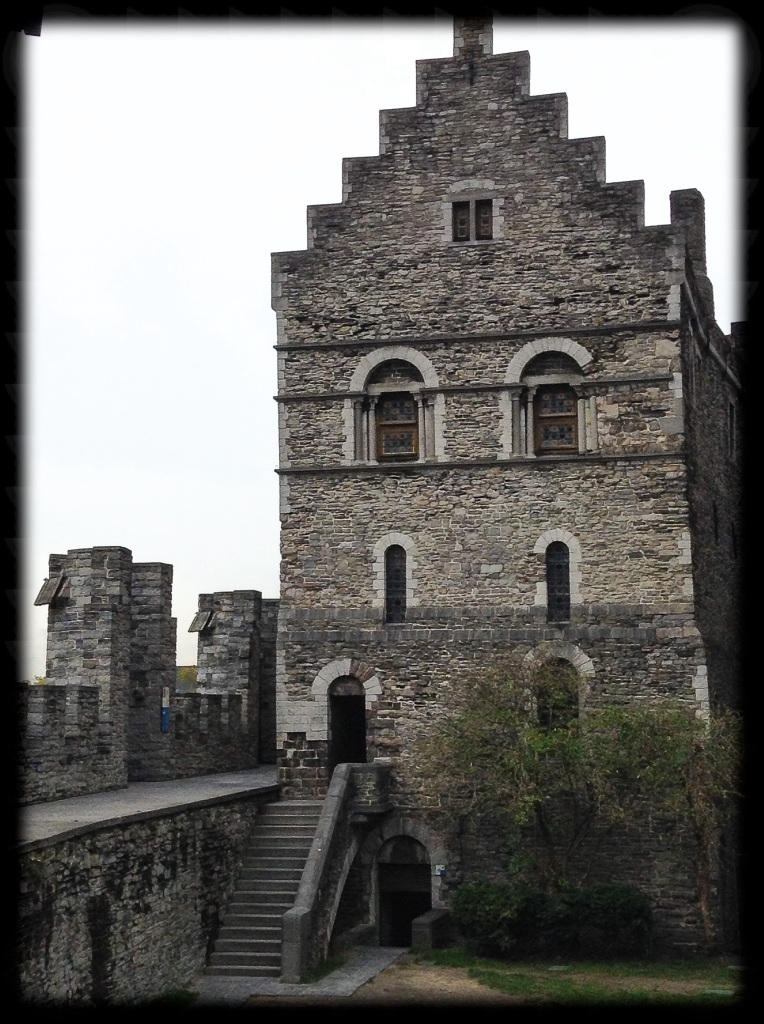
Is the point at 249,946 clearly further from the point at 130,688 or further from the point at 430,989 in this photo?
the point at 130,688

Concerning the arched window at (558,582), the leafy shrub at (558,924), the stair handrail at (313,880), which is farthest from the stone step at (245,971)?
the arched window at (558,582)

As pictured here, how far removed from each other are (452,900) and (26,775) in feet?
23.9

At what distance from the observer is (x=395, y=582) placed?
25.9 m

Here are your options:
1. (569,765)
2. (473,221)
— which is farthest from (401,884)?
(473,221)

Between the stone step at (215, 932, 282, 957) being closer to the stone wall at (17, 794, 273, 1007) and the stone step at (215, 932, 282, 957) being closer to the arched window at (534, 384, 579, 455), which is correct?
the stone wall at (17, 794, 273, 1007)

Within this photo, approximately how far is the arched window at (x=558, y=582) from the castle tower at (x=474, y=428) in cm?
4

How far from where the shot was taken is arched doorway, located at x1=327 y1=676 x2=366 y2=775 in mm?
25625

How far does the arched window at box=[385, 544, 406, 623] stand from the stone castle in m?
0.04

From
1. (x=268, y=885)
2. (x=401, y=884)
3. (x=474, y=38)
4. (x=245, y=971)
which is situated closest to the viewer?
(x=245, y=971)

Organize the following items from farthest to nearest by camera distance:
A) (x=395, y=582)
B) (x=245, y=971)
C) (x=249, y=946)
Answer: (x=395, y=582) → (x=249, y=946) → (x=245, y=971)

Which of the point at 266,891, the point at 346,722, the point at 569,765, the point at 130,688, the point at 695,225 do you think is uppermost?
the point at 695,225

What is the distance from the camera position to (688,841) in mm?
23484

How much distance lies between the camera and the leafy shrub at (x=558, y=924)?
72.5 feet

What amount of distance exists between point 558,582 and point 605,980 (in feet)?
23.6
